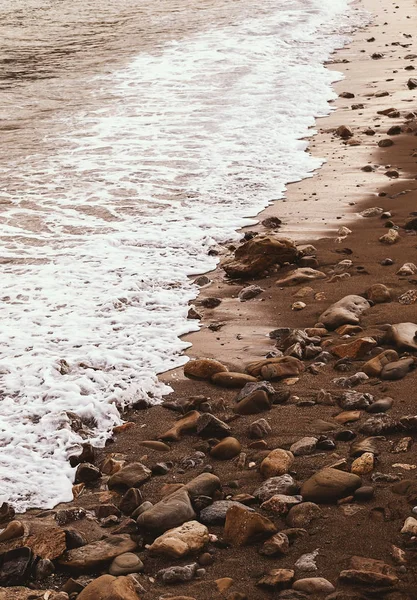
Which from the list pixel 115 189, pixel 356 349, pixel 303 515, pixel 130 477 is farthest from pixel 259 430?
pixel 115 189

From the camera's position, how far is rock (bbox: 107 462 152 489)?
4121mm

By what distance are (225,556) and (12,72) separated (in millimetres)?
13480

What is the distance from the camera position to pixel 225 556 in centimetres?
348

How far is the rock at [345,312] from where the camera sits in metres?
5.61

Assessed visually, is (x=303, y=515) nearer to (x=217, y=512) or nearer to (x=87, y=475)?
(x=217, y=512)

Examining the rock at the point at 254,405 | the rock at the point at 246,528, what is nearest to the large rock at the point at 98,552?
the rock at the point at 246,528

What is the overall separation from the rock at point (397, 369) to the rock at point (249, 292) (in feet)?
5.35

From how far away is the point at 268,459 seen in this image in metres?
4.08

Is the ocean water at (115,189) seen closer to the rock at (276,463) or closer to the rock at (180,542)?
the rock at (180,542)

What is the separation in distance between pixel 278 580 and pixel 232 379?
75.4 inches

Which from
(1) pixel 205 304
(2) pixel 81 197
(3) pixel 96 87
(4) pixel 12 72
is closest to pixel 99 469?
(1) pixel 205 304

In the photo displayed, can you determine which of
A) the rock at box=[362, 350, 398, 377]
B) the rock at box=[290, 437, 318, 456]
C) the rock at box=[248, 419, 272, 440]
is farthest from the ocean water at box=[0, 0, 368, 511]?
the rock at box=[362, 350, 398, 377]

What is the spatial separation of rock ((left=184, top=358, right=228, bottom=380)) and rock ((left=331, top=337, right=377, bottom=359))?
704 millimetres

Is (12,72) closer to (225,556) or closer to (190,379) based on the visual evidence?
(190,379)
